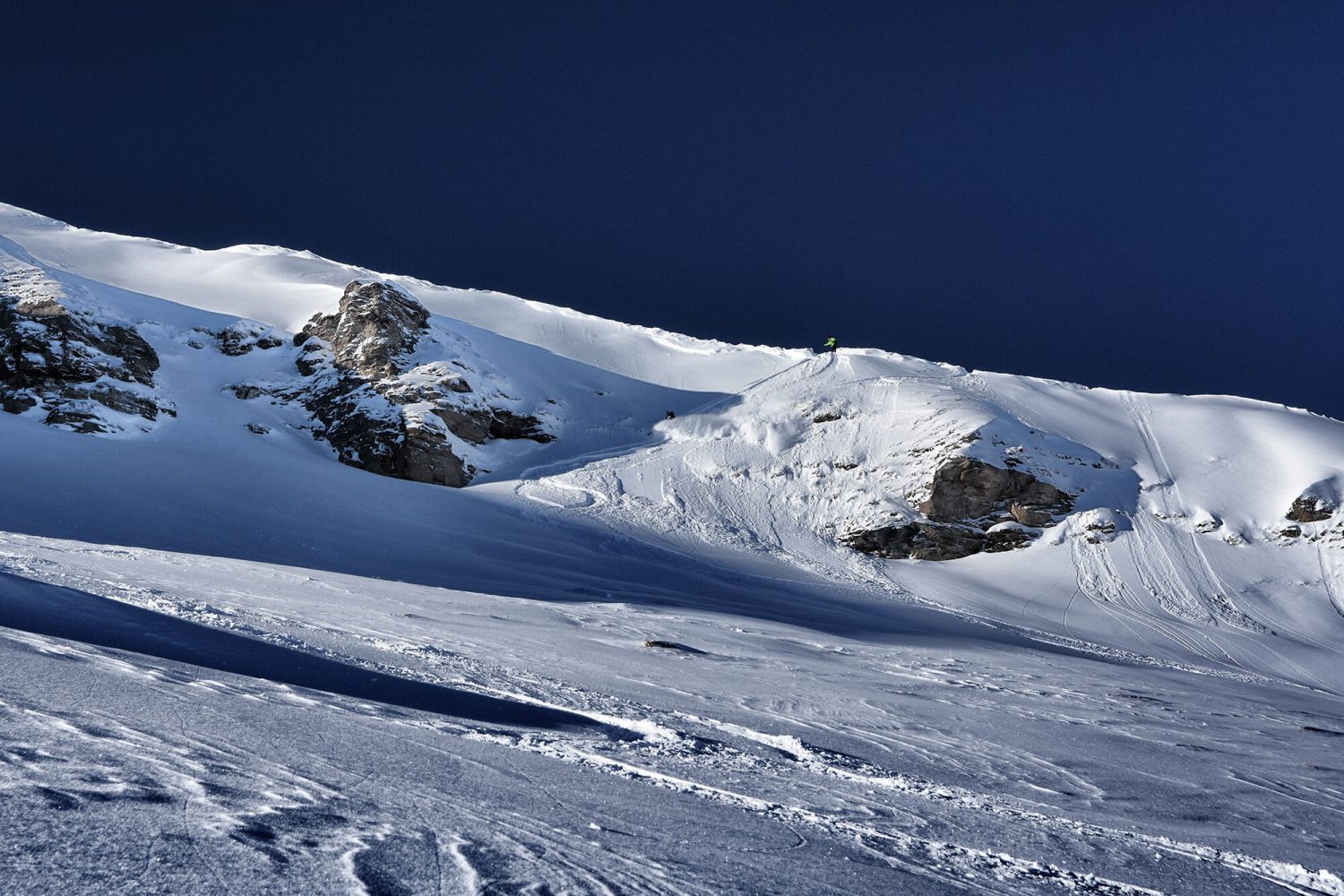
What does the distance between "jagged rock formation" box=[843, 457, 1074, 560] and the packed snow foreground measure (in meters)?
0.17

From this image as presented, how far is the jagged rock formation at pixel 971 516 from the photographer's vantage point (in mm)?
33906

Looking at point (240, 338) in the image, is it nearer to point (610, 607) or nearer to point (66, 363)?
Result: point (66, 363)

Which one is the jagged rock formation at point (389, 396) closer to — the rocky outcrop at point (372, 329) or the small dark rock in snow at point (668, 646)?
the rocky outcrop at point (372, 329)

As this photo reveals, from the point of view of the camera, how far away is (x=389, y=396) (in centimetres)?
3922

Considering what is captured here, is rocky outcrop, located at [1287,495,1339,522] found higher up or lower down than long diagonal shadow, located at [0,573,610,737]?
higher up

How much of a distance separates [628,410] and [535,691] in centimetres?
3814

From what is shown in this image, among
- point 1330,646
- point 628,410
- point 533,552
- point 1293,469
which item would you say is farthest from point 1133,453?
point 533,552

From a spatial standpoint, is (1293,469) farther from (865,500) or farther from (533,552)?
(533,552)

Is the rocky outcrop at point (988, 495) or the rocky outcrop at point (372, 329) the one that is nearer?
the rocky outcrop at point (988, 495)

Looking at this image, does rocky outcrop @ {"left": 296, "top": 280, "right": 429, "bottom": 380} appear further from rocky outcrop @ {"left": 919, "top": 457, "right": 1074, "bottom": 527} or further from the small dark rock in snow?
the small dark rock in snow

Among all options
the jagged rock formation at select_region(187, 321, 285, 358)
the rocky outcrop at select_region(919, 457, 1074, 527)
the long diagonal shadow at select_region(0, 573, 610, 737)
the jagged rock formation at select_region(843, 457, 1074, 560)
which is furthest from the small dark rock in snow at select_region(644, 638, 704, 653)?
the jagged rock formation at select_region(187, 321, 285, 358)

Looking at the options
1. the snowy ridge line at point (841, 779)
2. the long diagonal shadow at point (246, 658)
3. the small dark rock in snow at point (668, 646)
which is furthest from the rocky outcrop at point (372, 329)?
the snowy ridge line at point (841, 779)

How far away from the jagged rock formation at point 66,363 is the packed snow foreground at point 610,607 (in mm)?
188

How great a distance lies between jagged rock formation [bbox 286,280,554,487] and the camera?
36.4m
